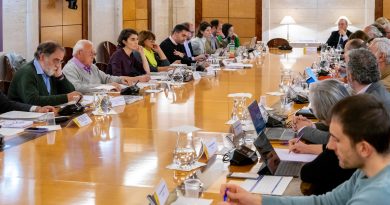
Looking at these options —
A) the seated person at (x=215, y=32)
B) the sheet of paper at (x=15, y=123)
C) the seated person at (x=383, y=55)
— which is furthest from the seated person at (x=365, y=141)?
the seated person at (x=215, y=32)

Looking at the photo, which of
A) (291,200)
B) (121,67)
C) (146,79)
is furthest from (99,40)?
(291,200)

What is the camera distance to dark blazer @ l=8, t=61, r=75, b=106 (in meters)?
5.56

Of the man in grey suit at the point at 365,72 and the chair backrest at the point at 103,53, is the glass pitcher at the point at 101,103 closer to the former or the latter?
the man in grey suit at the point at 365,72

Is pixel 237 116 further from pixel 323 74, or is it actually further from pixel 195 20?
pixel 195 20

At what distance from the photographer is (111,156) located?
146 inches

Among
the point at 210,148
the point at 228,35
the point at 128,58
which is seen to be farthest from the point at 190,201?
the point at 228,35

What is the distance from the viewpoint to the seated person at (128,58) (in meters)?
7.81

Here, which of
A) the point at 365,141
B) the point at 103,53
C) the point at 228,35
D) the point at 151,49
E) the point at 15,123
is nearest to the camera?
the point at 365,141

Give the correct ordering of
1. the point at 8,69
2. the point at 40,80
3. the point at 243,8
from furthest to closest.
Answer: the point at 243,8 → the point at 8,69 → the point at 40,80

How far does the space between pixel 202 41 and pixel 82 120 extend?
739cm

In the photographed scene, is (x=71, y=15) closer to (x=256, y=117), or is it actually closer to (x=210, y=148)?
(x=256, y=117)

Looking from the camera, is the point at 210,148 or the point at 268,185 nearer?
the point at 268,185

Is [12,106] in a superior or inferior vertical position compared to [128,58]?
inferior

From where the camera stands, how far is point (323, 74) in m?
8.03
